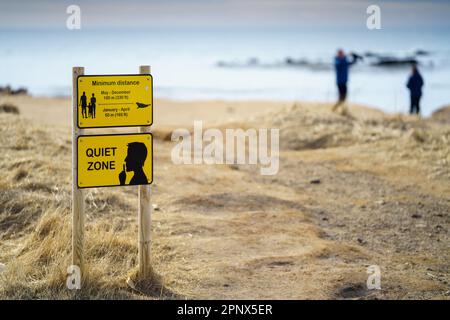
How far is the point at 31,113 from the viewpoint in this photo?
21391 mm

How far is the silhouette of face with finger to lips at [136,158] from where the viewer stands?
6.28 meters

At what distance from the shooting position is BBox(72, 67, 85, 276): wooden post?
6035 mm

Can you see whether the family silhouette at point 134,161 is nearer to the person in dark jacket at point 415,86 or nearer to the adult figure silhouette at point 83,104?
the adult figure silhouette at point 83,104

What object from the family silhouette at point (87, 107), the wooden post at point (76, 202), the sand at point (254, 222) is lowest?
the sand at point (254, 222)

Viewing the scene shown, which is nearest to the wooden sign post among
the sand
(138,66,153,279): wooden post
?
(138,66,153,279): wooden post

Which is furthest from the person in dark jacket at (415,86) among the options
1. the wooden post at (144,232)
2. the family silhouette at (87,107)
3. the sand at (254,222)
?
the family silhouette at (87,107)

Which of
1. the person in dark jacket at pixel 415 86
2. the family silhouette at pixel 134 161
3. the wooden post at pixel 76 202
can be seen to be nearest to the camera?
the wooden post at pixel 76 202

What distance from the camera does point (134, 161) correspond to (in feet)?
20.7

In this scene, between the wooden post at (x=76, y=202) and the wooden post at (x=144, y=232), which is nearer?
the wooden post at (x=76, y=202)

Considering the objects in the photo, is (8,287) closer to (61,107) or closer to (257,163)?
(257,163)

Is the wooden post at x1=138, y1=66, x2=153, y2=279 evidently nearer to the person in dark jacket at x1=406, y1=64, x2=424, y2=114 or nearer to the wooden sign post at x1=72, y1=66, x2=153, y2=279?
the wooden sign post at x1=72, y1=66, x2=153, y2=279

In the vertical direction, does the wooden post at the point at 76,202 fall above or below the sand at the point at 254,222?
above

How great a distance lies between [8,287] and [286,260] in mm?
2802
